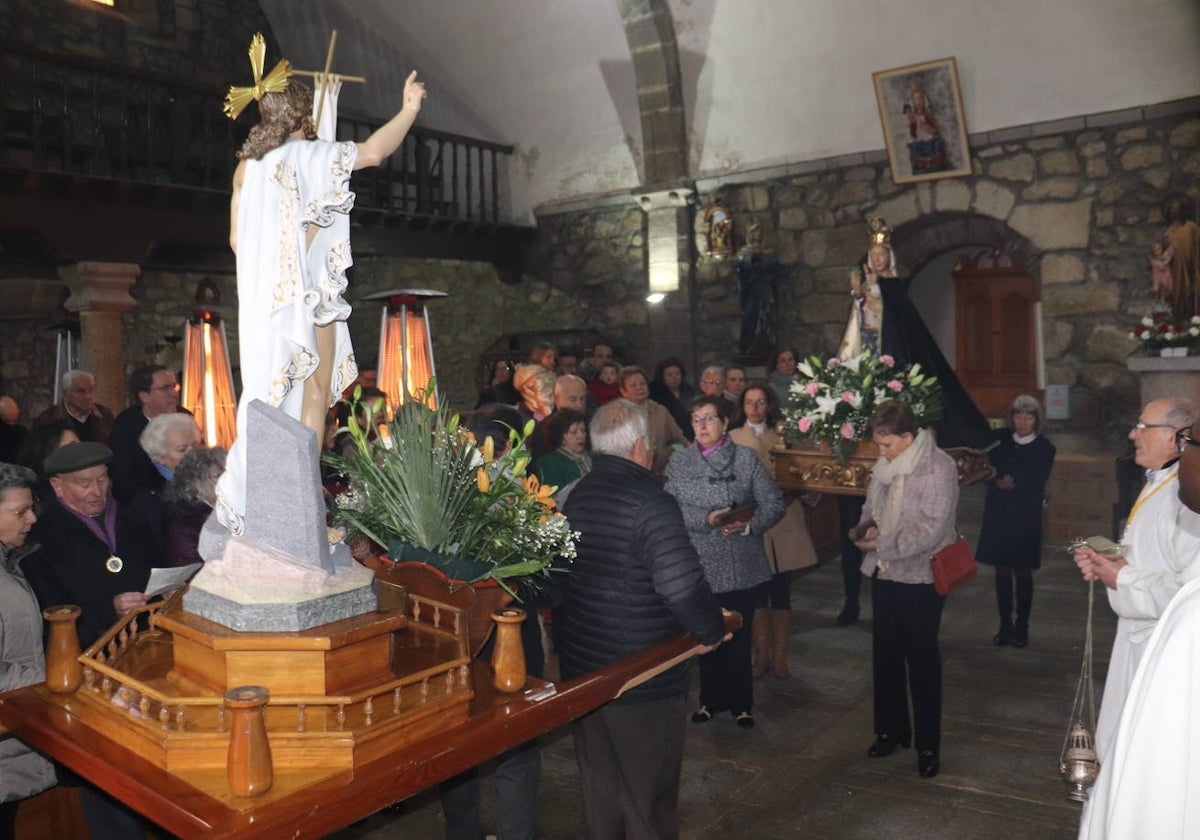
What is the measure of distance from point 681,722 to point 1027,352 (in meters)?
10.8

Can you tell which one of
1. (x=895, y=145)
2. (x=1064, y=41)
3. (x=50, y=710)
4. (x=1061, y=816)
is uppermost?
(x=1064, y=41)

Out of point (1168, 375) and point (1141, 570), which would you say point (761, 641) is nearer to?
point (1141, 570)

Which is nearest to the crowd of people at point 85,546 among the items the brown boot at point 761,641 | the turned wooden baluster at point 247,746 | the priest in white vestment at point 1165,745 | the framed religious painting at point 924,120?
the turned wooden baluster at point 247,746

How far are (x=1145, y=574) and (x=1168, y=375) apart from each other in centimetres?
582

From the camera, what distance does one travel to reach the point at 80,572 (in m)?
3.11

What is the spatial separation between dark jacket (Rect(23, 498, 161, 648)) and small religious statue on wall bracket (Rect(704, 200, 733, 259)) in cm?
838

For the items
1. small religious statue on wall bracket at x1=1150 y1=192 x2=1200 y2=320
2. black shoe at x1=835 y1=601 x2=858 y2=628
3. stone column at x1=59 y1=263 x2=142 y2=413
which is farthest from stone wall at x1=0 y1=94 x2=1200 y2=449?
black shoe at x1=835 y1=601 x2=858 y2=628

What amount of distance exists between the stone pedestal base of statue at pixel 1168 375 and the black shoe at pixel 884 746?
465cm

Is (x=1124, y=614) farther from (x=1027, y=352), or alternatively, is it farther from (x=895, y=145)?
(x=1027, y=352)

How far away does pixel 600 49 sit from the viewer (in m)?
11.3

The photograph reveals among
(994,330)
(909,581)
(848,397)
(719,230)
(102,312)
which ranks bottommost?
(909,581)

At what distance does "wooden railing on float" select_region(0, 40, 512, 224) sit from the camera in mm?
8328

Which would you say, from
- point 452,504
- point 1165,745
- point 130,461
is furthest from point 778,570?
point 1165,745

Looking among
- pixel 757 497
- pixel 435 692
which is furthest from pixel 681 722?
pixel 757 497
